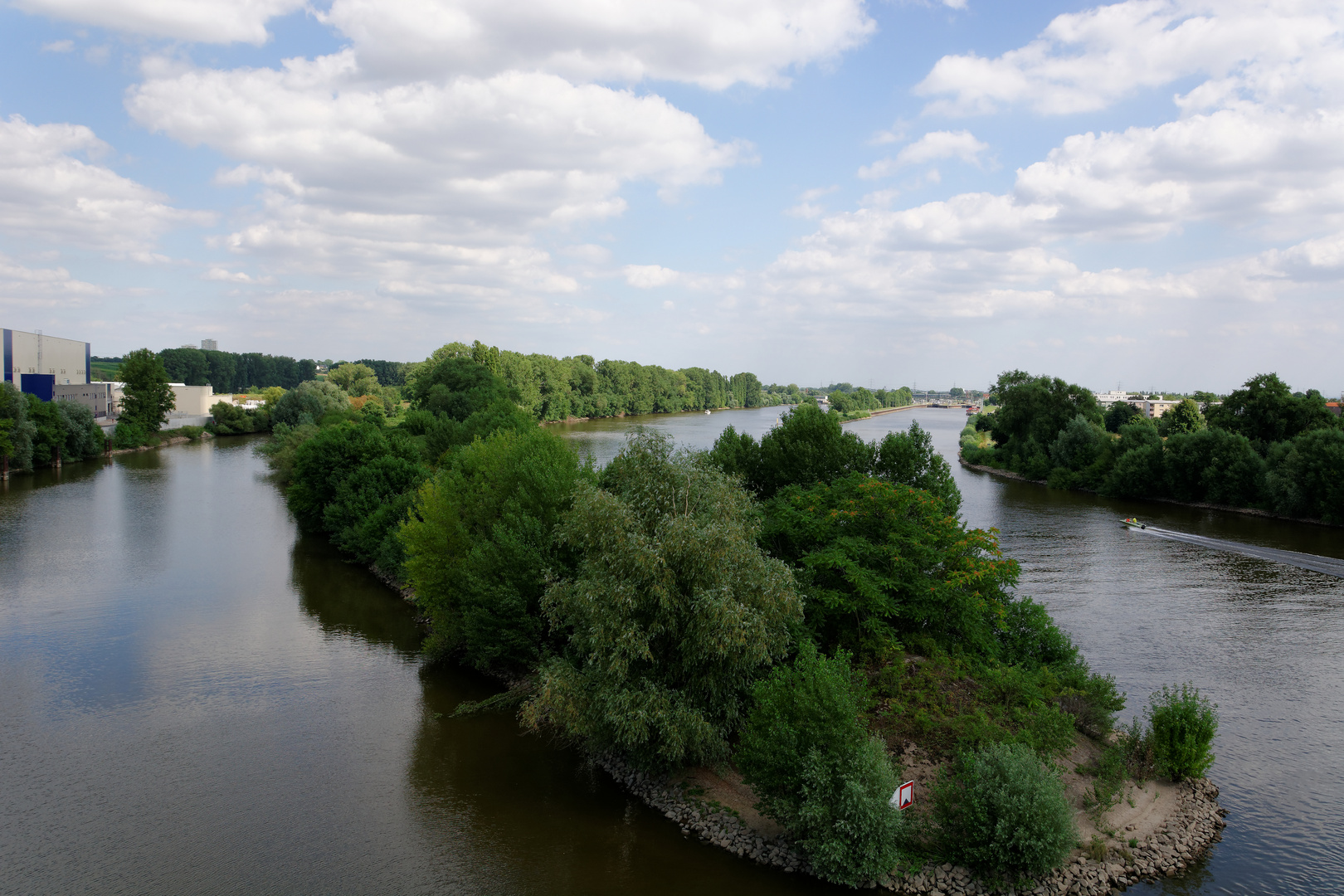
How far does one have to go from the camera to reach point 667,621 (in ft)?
54.8

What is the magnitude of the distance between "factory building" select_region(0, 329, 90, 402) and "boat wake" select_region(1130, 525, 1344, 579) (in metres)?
96.8

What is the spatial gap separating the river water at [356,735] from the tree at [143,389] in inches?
2078

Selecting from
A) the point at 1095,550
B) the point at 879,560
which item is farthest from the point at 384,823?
the point at 1095,550

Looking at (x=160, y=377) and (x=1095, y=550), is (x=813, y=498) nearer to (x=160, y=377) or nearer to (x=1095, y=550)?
(x=1095, y=550)

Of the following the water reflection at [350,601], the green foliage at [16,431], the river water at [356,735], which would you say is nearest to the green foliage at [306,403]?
the green foliage at [16,431]

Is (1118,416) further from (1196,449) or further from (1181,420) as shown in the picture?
(1196,449)

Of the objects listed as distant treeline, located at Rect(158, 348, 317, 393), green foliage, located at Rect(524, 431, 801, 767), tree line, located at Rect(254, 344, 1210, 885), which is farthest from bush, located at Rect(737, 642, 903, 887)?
distant treeline, located at Rect(158, 348, 317, 393)

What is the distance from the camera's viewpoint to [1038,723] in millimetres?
16766

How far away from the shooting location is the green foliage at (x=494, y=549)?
22.5 metres

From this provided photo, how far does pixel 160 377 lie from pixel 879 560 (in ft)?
299

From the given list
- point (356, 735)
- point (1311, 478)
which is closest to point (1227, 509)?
point (1311, 478)

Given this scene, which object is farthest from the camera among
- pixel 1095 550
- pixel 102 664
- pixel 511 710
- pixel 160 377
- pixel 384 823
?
pixel 160 377

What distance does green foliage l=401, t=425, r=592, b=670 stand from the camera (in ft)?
73.9

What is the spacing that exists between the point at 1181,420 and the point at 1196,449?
56.9 feet
